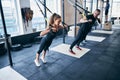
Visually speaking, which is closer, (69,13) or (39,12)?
(39,12)

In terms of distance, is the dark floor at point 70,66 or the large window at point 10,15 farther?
the large window at point 10,15

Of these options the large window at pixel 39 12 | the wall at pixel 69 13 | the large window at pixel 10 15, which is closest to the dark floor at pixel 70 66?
the large window at pixel 10 15

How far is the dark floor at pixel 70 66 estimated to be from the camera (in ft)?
8.51

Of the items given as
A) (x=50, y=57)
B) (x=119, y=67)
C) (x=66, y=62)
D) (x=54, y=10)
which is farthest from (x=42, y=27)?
(x=119, y=67)

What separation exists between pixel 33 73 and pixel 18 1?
9.88 feet

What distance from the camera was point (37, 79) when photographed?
8.16 ft

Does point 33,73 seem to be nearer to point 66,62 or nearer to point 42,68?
point 42,68

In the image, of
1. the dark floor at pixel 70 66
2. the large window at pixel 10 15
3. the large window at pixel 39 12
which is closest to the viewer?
the dark floor at pixel 70 66

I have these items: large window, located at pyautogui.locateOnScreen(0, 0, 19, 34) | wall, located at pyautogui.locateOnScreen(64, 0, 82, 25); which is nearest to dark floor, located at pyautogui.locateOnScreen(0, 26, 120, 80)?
large window, located at pyautogui.locateOnScreen(0, 0, 19, 34)

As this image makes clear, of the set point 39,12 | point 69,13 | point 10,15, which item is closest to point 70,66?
point 10,15

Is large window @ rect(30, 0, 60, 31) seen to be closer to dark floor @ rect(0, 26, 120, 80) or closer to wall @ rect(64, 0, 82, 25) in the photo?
wall @ rect(64, 0, 82, 25)

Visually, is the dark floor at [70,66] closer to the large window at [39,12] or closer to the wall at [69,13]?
the large window at [39,12]

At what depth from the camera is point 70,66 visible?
3045 mm

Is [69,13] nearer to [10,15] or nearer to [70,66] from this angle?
[10,15]
